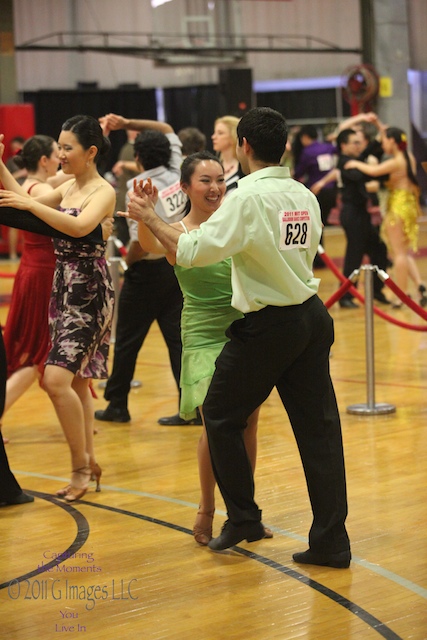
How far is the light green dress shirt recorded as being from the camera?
135 inches

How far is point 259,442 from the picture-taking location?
561 centimetres

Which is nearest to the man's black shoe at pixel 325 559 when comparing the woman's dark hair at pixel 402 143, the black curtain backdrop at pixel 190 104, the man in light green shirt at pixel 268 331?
the man in light green shirt at pixel 268 331

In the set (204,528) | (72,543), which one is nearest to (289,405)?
(204,528)

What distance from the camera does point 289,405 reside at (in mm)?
3723

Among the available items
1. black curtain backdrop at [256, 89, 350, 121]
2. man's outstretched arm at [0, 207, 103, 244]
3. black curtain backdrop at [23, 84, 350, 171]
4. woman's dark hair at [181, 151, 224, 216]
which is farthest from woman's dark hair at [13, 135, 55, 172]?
black curtain backdrop at [256, 89, 350, 121]

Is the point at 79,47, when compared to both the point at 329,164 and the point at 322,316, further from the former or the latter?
the point at 322,316

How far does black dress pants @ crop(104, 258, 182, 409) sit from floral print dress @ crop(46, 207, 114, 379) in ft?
5.13

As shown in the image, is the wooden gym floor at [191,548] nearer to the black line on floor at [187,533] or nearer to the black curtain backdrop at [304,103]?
the black line on floor at [187,533]

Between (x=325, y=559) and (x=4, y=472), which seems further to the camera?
(x=4, y=472)

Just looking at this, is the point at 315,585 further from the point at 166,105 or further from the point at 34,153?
the point at 166,105

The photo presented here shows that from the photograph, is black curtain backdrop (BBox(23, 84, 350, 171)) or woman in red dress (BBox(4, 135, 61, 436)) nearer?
woman in red dress (BBox(4, 135, 61, 436))

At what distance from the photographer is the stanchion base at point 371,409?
6137 millimetres

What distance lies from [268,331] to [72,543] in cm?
119

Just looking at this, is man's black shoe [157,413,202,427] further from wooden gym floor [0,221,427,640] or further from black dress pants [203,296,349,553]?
black dress pants [203,296,349,553]
